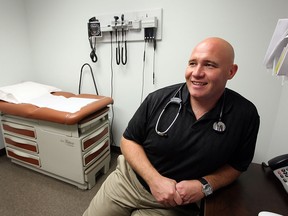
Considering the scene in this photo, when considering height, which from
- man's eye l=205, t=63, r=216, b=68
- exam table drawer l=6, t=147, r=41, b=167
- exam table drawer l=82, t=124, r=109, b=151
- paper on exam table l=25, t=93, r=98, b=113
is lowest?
exam table drawer l=6, t=147, r=41, b=167

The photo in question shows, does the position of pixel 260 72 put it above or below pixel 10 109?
above

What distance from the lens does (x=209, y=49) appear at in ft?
2.55

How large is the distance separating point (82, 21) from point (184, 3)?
1.01 meters

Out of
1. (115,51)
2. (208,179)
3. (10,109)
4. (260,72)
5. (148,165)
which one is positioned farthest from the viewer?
(115,51)

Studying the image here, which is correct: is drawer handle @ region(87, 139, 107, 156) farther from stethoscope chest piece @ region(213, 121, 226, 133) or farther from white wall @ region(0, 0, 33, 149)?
white wall @ region(0, 0, 33, 149)

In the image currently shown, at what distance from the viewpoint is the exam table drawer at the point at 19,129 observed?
5.22 ft

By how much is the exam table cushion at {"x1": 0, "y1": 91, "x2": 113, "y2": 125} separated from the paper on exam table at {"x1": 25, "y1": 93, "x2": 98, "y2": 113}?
51 mm

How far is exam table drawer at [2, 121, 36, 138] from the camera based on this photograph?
1.59 m

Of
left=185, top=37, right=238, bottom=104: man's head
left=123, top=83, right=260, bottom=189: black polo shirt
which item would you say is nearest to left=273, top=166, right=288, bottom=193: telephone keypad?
left=123, top=83, right=260, bottom=189: black polo shirt

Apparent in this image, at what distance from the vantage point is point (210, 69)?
2.58 ft

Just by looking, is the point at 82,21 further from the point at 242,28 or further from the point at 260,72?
the point at 260,72

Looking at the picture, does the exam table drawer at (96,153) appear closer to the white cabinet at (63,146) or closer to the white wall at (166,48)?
the white cabinet at (63,146)

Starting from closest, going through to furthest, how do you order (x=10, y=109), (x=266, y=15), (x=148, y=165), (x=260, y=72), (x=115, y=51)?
(x=148, y=165)
(x=266, y=15)
(x=260, y=72)
(x=10, y=109)
(x=115, y=51)

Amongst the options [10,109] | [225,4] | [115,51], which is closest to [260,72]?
[225,4]
